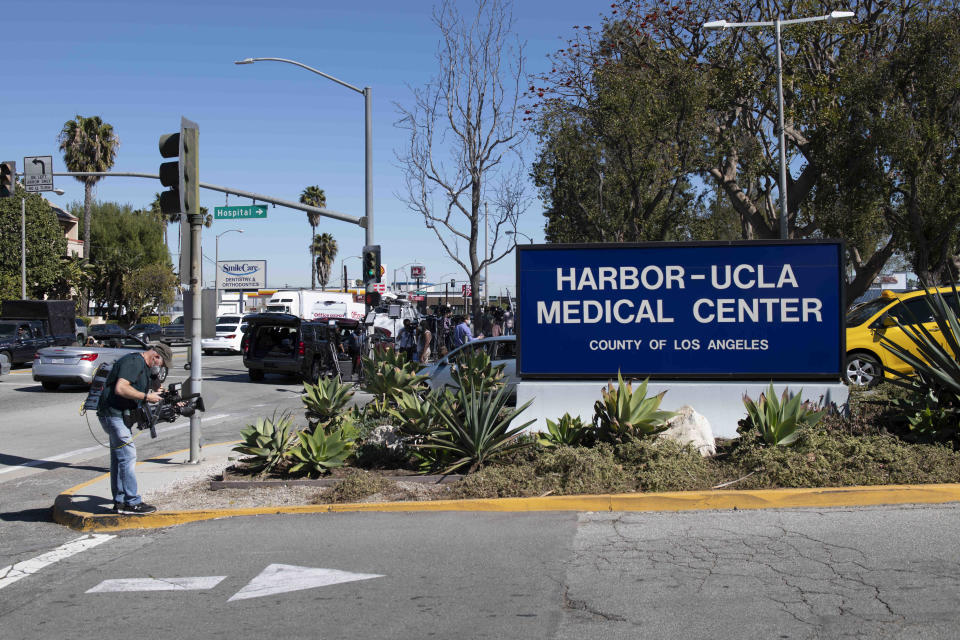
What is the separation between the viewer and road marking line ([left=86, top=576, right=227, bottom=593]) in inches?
227

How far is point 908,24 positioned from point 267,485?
21.6 m

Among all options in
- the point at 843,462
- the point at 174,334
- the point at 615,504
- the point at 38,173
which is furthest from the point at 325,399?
the point at 174,334

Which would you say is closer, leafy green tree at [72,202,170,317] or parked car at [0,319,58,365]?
parked car at [0,319,58,365]

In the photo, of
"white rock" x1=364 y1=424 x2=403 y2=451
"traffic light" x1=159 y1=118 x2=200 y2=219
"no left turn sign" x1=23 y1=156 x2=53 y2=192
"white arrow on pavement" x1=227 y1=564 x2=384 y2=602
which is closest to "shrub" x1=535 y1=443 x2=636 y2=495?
"white rock" x1=364 y1=424 x2=403 y2=451

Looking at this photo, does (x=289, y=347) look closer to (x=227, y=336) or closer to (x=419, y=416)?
(x=419, y=416)

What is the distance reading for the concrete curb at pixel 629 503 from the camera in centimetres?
749

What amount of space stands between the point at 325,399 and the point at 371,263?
513 inches

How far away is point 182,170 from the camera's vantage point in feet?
32.0

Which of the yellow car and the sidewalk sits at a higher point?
the yellow car

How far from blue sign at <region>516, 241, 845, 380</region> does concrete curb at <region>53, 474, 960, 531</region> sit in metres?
2.82

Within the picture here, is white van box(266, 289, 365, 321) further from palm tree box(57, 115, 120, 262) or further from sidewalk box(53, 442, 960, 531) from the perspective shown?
sidewalk box(53, 442, 960, 531)

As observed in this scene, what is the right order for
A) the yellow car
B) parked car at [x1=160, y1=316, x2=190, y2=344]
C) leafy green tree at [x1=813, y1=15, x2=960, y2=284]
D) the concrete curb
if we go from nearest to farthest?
1. the concrete curb
2. the yellow car
3. leafy green tree at [x1=813, y1=15, x2=960, y2=284]
4. parked car at [x1=160, y1=316, x2=190, y2=344]

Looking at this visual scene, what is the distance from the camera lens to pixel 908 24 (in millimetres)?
22359

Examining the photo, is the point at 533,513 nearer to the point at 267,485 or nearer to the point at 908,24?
the point at 267,485
